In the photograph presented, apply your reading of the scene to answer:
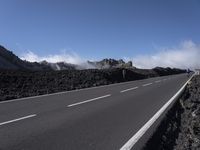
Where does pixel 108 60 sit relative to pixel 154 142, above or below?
above

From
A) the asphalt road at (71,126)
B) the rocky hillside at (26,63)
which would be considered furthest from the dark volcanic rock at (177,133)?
the rocky hillside at (26,63)

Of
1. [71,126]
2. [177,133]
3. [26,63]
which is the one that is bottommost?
[177,133]

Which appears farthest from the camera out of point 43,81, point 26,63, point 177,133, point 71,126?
point 26,63

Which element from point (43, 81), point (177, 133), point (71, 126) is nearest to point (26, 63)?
point (43, 81)

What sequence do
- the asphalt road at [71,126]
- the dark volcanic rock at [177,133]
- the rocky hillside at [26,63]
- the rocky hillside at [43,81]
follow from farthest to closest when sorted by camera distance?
the rocky hillside at [26,63]
the rocky hillside at [43,81]
the dark volcanic rock at [177,133]
the asphalt road at [71,126]

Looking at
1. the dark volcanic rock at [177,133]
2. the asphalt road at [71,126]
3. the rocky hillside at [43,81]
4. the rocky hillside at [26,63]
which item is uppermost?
Answer: the rocky hillside at [26,63]

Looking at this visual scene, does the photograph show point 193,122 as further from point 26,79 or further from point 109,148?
point 26,79

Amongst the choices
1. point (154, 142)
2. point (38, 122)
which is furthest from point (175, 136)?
point (38, 122)

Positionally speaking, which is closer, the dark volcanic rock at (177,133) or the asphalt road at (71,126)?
the asphalt road at (71,126)

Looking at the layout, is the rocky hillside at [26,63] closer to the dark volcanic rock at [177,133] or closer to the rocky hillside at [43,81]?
the rocky hillside at [43,81]

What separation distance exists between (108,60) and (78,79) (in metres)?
60.7

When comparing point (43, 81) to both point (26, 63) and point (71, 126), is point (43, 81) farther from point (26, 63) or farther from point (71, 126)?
point (26, 63)

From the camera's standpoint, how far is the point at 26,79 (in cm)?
2744

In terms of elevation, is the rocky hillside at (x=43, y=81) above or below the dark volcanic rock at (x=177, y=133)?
above
